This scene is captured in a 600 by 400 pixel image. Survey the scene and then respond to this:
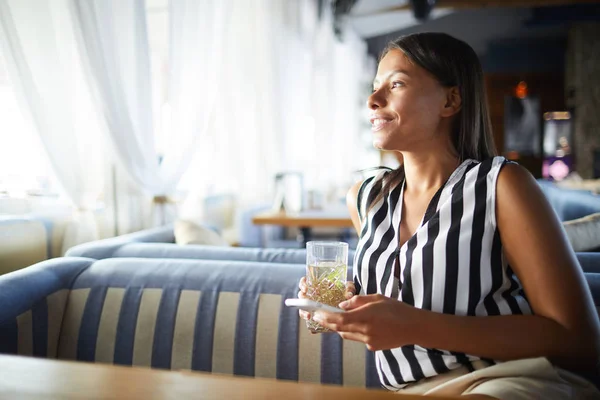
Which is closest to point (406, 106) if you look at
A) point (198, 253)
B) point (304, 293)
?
point (304, 293)

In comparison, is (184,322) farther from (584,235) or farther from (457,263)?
(584,235)

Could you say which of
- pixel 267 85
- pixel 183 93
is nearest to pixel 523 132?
pixel 267 85

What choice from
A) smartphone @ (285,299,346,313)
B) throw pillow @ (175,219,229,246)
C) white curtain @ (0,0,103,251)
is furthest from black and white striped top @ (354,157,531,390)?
white curtain @ (0,0,103,251)

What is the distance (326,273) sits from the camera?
1.11m

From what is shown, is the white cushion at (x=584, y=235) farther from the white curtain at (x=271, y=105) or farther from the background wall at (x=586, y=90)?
the background wall at (x=586, y=90)

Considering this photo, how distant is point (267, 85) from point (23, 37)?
3.14m

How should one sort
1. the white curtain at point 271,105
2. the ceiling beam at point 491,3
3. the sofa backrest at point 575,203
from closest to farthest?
the sofa backrest at point 575,203
the white curtain at point 271,105
the ceiling beam at point 491,3

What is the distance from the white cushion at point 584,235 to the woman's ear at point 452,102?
1.08 meters

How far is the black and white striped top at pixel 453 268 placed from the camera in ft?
3.39

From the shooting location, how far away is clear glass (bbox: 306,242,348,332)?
1.11m

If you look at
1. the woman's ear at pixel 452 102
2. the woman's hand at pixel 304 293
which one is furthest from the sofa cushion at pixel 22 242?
the woman's ear at pixel 452 102

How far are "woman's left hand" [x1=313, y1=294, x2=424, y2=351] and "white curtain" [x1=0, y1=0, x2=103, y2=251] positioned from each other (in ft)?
5.83

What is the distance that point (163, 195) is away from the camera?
3092 millimetres

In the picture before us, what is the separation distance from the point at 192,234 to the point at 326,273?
4.38 ft
